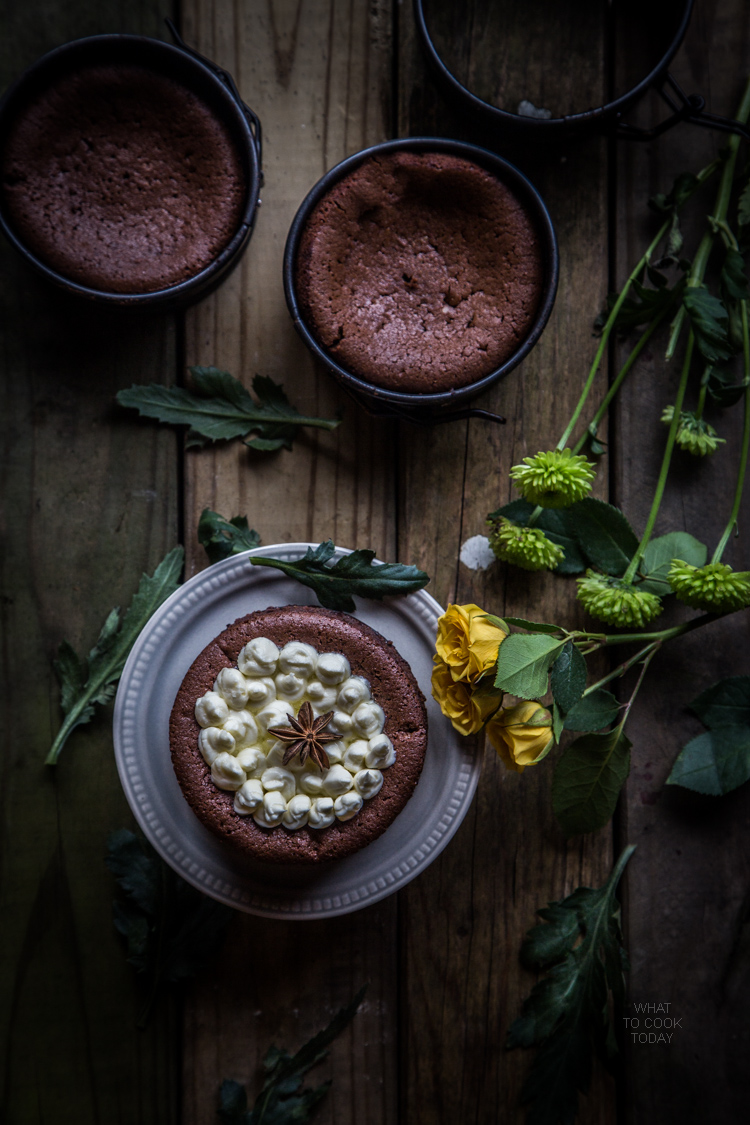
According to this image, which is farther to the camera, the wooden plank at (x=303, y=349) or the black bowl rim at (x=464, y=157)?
the wooden plank at (x=303, y=349)

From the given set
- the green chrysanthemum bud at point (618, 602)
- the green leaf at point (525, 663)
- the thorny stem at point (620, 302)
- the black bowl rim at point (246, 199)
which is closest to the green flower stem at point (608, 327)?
the thorny stem at point (620, 302)

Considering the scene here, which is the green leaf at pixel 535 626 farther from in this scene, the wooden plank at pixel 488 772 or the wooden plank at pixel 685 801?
the wooden plank at pixel 685 801

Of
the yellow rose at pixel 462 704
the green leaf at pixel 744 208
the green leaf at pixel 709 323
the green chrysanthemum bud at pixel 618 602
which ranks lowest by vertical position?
the yellow rose at pixel 462 704

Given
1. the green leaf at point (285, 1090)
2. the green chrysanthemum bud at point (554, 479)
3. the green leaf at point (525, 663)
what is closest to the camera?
the green leaf at point (525, 663)

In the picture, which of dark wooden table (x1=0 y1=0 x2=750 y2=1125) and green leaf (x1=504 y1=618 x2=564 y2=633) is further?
dark wooden table (x1=0 y1=0 x2=750 y2=1125)

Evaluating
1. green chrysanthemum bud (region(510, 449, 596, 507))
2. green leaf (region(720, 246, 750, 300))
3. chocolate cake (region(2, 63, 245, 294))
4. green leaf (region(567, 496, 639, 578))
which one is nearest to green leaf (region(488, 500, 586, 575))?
green leaf (region(567, 496, 639, 578))

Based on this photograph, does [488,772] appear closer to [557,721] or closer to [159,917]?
[557,721]

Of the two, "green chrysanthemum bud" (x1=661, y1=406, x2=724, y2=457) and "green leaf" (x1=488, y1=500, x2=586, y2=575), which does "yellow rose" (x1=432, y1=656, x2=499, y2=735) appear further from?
"green chrysanthemum bud" (x1=661, y1=406, x2=724, y2=457)

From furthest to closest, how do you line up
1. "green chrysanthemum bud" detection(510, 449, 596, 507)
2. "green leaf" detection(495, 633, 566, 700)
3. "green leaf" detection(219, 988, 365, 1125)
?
"green leaf" detection(219, 988, 365, 1125) → "green chrysanthemum bud" detection(510, 449, 596, 507) → "green leaf" detection(495, 633, 566, 700)
